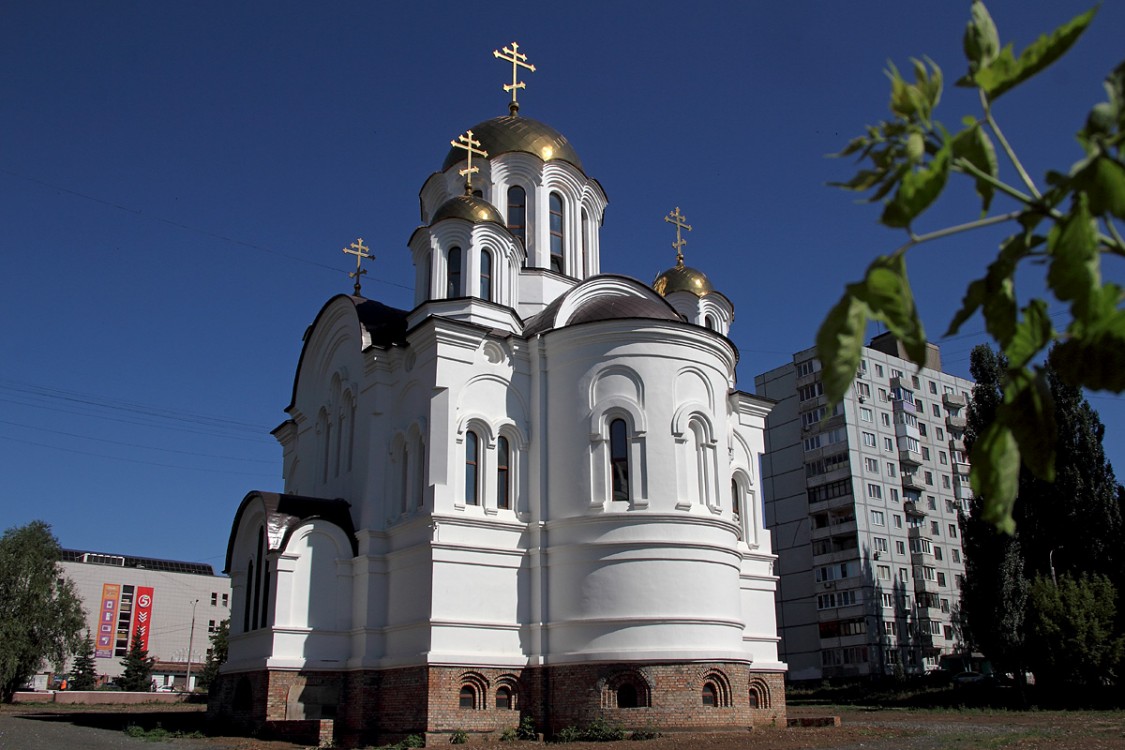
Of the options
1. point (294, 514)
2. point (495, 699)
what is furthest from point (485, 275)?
point (495, 699)

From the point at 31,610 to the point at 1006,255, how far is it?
43.5 m

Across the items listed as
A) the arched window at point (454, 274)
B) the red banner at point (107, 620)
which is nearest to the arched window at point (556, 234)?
the arched window at point (454, 274)

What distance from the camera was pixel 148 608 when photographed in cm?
7650

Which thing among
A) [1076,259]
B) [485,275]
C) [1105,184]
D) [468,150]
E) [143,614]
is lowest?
[1076,259]

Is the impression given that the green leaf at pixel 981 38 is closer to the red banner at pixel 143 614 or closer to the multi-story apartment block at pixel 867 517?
the multi-story apartment block at pixel 867 517

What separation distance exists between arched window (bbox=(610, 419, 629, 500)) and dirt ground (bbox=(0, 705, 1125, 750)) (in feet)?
15.3

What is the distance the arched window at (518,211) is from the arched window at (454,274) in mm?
3379

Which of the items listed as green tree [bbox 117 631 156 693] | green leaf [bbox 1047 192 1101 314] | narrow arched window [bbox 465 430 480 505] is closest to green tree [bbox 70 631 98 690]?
green tree [bbox 117 631 156 693]

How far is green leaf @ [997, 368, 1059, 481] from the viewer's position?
1854 millimetres

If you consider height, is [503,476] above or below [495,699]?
→ above

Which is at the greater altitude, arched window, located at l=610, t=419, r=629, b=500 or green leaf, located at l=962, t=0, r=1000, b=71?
arched window, located at l=610, t=419, r=629, b=500

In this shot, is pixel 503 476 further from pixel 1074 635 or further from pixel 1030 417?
pixel 1030 417

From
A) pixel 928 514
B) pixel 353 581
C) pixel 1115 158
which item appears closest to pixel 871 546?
pixel 928 514

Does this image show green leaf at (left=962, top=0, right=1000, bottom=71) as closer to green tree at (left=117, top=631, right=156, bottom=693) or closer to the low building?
green tree at (left=117, top=631, right=156, bottom=693)
